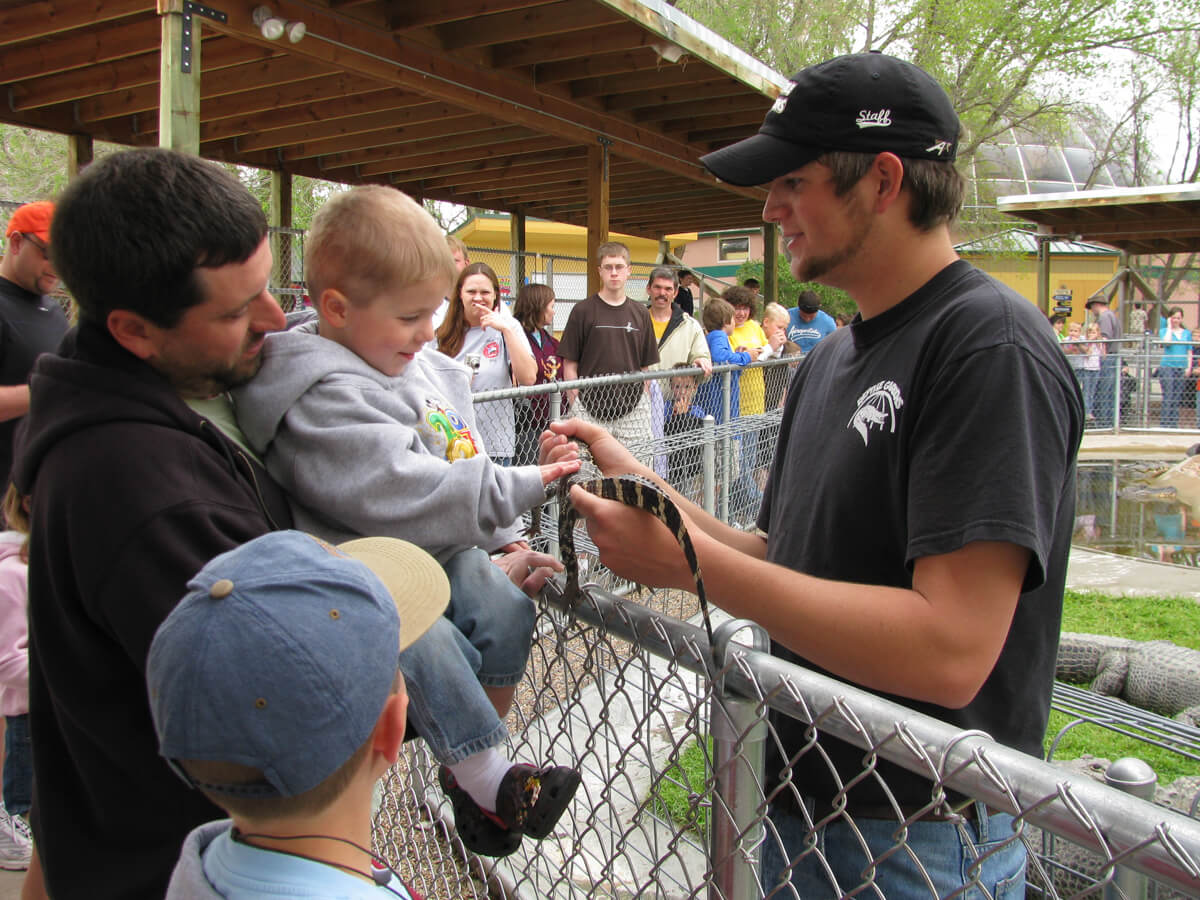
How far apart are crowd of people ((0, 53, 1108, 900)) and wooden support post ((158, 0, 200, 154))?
391cm

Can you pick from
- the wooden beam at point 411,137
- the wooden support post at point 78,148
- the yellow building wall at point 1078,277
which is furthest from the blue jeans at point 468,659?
the yellow building wall at point 1078,277

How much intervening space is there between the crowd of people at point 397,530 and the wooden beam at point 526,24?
5007mm

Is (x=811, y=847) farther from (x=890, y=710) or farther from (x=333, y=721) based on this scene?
(x=333, y=721)

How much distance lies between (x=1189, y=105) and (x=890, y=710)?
36890mm

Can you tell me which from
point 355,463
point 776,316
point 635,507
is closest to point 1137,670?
point 635,507

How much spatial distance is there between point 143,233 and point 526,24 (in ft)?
19.6

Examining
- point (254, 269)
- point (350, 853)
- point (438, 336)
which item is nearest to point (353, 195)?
point (254, 269)

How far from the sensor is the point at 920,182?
1.48 metres

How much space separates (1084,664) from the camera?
516 cm

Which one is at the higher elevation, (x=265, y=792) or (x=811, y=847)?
(x=265, y=792)

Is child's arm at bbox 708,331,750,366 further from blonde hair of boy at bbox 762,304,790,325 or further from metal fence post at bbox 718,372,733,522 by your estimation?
blonde hair of boy at bbox 762,304,790,325

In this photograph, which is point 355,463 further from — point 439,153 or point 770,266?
point 770,266

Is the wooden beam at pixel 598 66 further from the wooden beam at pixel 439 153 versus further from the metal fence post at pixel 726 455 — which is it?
the metal fence post at pixel 726 455

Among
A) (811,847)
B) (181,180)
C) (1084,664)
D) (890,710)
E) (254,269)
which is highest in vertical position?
(181,180)
